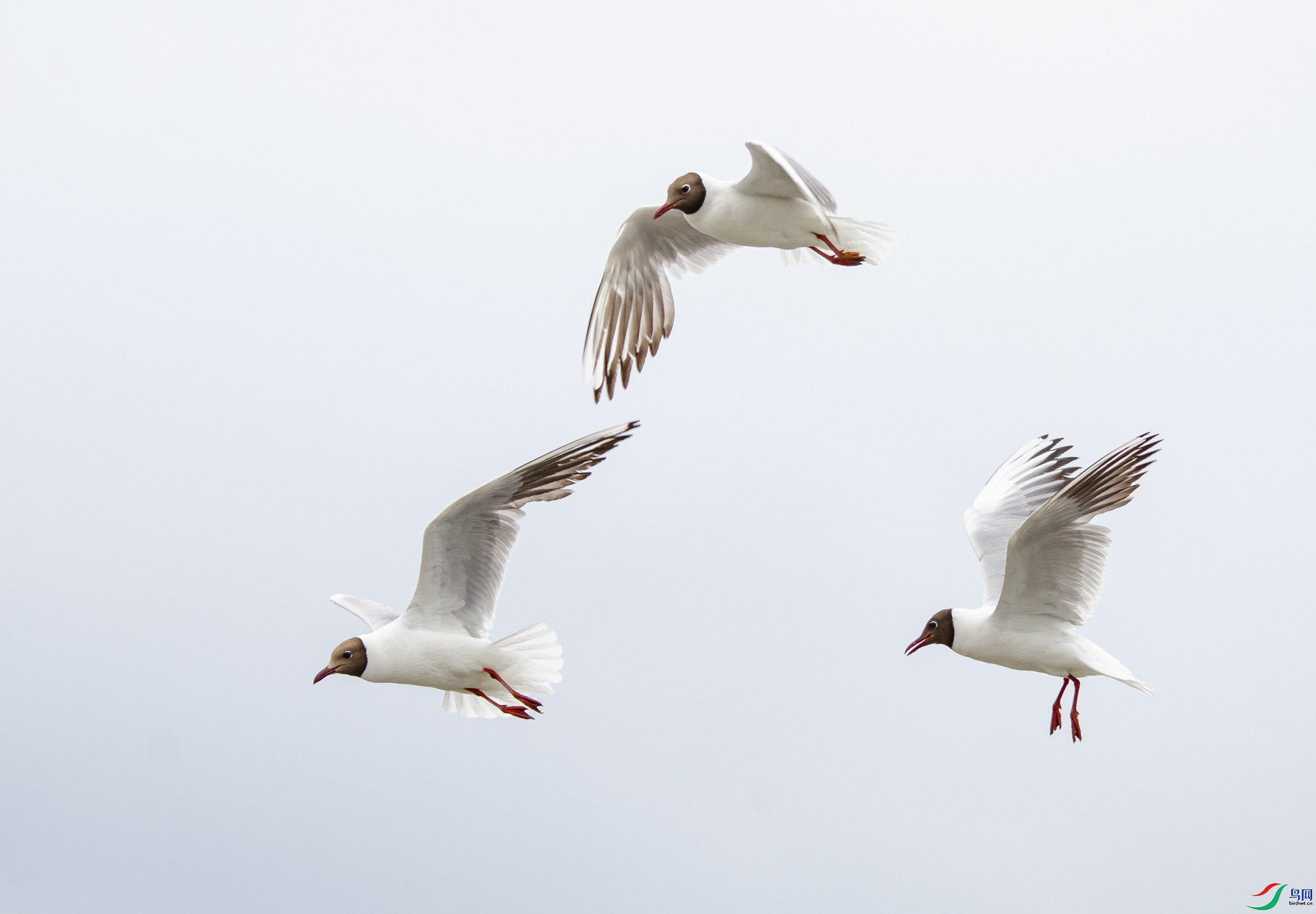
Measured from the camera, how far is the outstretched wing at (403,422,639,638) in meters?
7.26

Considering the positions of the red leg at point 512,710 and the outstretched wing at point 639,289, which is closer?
the red leg at point 512,710

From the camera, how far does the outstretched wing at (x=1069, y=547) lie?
291 inches

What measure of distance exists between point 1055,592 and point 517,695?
264 centimetres

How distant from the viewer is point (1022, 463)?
9.47m

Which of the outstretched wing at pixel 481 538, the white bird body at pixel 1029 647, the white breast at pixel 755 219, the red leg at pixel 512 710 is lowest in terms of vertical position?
the red leg at pixel 512 710

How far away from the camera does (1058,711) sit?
8109 millimetres

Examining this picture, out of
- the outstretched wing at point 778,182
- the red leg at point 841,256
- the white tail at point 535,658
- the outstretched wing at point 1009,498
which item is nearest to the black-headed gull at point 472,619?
the white tail at point 535,658

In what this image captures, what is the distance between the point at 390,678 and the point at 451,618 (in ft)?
1.34

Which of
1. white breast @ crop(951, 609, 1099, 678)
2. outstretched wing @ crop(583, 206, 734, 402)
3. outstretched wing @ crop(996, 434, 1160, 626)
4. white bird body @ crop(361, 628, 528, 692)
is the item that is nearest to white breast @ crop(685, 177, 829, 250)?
outstretched wing @ crop(583, 206, 734, 402)

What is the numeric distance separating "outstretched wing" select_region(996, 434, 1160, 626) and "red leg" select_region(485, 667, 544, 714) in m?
2.30

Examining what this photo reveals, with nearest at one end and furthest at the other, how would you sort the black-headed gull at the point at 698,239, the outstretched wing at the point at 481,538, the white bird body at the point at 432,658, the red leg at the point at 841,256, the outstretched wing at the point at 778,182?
the outstretched wing at the point at 778,182, the outstretched wing at the point at 481,538, the black-headed gull at the point at 698,239, the white bird body at the point at 432,658, the red leg at the point at 841,256

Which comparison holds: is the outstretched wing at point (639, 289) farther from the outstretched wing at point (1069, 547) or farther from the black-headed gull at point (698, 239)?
the outstretched wing at point (1069, 547)

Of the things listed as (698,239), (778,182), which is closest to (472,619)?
(778,182)

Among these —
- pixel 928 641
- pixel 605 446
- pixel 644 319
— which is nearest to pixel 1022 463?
pixel 928 641
